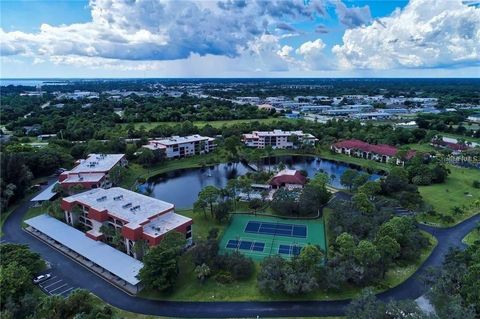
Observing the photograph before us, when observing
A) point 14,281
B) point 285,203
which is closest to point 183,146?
point 285,203

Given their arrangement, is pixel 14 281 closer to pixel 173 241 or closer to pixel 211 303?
pixel 173 241

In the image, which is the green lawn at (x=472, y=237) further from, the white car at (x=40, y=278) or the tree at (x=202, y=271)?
the white car at (x=40, y=278)

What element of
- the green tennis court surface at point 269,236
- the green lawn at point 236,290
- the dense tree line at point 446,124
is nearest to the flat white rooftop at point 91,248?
the green lawn at point 236,290

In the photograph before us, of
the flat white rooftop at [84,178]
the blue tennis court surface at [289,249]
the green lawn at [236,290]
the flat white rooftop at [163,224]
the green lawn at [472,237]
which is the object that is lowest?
the green lawn at [472,237]

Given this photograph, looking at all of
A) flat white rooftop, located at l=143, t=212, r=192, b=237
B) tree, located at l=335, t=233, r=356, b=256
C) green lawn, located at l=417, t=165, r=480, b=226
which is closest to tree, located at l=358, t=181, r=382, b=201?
green lawn, located at l=417, t=165, r=480, b=226

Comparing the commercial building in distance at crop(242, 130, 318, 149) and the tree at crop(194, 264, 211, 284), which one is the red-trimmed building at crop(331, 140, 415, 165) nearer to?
the commercial building in distance at crop(242, 130, 318, 149)

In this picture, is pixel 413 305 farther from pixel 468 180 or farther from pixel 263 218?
pixel 468 180

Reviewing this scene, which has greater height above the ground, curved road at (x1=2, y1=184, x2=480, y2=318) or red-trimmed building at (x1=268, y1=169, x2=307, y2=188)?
red-trimmed building at (x1=268, y1=169, x2=307, y2=188)
